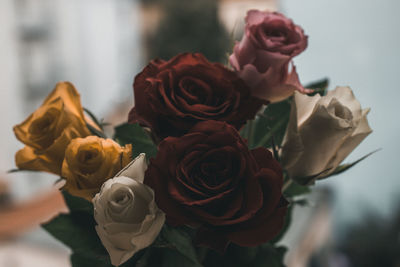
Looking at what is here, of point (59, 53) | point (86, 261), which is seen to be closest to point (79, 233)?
point (86, 261)

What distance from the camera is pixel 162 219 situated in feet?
0.87

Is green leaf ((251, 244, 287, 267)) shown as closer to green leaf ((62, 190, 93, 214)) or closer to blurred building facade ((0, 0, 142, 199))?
green leaf ((62, 190, 93, 214))

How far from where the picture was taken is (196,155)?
0.87ft

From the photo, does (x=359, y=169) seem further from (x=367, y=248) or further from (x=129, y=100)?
(x=129, y=100)

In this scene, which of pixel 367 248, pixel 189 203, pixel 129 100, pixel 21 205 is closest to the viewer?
pixel 189 203

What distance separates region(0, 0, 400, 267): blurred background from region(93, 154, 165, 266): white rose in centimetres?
59

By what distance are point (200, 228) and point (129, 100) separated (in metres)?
3.38

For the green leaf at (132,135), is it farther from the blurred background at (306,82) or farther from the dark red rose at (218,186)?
the blurred background at (306,82)

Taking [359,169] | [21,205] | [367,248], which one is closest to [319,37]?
[359,169]

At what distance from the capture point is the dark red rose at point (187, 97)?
0.29 m

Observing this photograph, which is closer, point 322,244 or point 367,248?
point 322,244

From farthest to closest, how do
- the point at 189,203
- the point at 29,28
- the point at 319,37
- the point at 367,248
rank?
the point at 29,28 < the point at 367,248 < the point at 319,37 < the point at 189,203

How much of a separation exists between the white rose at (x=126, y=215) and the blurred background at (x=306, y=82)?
59 centimetres

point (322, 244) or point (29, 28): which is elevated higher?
point (29, 28)
